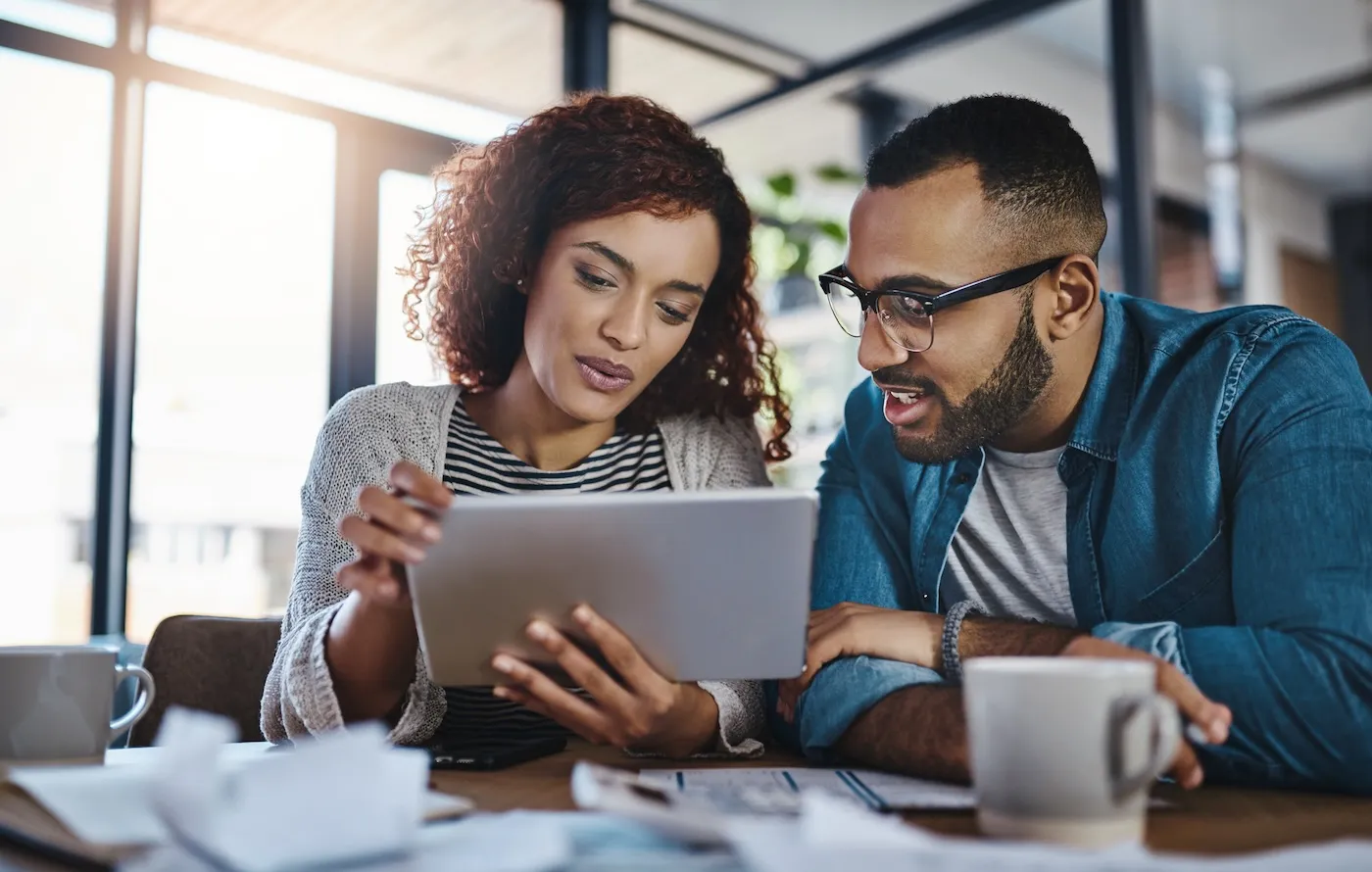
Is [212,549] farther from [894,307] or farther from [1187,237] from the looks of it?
[1187,237]

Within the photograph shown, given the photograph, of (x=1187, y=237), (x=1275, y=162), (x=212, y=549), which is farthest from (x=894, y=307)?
(x=1275, y=162)

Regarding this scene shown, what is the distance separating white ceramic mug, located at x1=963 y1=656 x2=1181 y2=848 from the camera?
59cm

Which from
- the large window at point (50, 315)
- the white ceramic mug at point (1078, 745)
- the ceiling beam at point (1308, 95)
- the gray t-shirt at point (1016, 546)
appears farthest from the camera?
the ceiling beam at point (1308, 95)

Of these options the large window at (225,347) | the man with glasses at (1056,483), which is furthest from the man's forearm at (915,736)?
the large window at (225,347)

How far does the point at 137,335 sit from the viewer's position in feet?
10.0

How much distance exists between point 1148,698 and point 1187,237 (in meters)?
4.87

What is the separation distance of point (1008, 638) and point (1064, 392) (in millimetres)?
412

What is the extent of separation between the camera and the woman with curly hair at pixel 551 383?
44.8 inches

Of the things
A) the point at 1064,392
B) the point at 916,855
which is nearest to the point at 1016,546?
the point at 1064,392

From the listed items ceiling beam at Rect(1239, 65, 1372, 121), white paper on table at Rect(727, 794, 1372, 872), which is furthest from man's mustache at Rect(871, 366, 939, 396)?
ceiling beam at Rect(1239, 65, 1372, 121)

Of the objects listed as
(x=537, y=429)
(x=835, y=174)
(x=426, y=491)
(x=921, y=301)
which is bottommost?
(x=426, y=491)

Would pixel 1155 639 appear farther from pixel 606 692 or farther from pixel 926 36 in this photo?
pixel 926 36

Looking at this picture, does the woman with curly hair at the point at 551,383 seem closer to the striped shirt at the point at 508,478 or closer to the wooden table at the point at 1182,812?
the striped shirt at the point at 508,478

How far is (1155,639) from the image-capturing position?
0.90 m
